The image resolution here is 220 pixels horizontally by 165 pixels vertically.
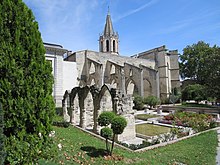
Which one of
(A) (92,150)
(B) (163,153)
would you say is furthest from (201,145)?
(A) (92,150)

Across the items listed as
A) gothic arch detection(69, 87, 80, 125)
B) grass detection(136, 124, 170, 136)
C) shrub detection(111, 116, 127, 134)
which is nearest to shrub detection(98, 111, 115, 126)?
shrub detection(111, 116, 127, 134)

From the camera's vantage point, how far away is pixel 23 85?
388cm

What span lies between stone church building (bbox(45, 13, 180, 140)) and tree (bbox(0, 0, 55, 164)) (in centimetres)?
543

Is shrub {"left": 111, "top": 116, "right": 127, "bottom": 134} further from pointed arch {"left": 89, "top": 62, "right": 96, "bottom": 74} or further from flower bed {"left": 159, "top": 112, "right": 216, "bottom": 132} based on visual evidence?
pointed arch {"left": 89, "top": 62, "right": 96, "bottom": 74}

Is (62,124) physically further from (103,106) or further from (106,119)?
(106,119)

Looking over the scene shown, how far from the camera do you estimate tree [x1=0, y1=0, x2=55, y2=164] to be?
3697mm

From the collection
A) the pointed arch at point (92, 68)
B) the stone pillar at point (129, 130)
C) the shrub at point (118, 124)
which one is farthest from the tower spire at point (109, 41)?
the shrub at point (118, 124)

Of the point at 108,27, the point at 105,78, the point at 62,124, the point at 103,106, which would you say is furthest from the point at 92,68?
the point at 103,106

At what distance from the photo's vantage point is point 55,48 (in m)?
22.8

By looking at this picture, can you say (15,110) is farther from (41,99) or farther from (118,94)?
(118,94)

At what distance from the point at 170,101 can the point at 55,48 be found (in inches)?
839

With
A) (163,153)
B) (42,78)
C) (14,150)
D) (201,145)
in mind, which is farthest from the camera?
(201,145)

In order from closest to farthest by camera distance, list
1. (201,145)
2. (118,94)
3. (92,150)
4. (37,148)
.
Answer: (37,148)
(92,150)
(201,145)
(118,94)

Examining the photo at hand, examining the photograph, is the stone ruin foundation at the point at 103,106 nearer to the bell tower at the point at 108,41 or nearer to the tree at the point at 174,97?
the tree at the point at 174,97
